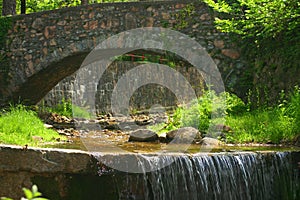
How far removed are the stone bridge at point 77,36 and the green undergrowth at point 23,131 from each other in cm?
288

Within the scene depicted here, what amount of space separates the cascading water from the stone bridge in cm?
420

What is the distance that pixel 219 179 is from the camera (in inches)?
207

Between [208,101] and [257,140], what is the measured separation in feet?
5.70

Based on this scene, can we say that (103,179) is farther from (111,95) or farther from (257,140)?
(111,95)

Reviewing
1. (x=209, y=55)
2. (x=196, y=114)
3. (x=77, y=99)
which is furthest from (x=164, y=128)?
(x=77, y=99)

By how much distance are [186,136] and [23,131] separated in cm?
232

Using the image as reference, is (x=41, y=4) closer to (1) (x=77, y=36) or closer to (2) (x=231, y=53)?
(1) (x=77, y=36)

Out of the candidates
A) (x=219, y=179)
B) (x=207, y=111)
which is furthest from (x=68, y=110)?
(x=219, y=179)

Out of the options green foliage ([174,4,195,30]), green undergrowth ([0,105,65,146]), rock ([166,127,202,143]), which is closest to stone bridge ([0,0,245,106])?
green foliage ([174,4,195,30])

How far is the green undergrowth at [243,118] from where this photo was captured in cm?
691

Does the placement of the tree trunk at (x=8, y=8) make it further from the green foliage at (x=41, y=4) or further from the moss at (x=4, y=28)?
the green foliage at (x=41, y=4)

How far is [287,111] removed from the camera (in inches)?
291

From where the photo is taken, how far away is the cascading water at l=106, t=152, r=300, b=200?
483 centimetres

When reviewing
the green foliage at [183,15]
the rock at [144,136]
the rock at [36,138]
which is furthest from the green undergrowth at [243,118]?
the rock at [36,138]
